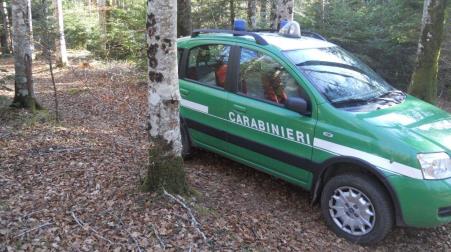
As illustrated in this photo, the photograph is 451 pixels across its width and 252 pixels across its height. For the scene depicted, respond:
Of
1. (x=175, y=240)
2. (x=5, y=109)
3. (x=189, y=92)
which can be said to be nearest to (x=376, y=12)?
(x=189, y=92)

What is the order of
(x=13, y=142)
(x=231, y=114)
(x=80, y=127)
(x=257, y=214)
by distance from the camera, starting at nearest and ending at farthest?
(x=257, y=214)
(x=231, y=114)
(x=13, y=142)
(x=80, y=127)

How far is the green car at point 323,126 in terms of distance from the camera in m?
4.13

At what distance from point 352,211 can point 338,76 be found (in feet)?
5.54

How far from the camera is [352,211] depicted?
455cm

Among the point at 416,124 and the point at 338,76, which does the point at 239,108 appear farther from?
the point at 416,124

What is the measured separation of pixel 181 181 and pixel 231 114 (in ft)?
4.25

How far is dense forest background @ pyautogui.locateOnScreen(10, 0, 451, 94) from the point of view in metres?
14.8

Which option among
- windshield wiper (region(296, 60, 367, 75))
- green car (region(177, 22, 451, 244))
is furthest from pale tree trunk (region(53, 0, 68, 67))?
windshield wiper (region(296, 60, 367, 75))

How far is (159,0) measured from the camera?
4133mm

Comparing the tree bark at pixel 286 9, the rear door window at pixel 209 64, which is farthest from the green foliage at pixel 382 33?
the rear door window at pixel 209 64

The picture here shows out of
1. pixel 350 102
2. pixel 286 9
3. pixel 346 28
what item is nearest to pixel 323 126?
pixel 350 102

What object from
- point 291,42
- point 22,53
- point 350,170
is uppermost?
point 291,42

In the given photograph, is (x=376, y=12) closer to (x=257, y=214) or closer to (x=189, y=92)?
(x=189, y=92)

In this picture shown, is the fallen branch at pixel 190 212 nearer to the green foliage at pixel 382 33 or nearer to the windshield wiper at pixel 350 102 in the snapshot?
the windshield wiper at pixel 350 102
